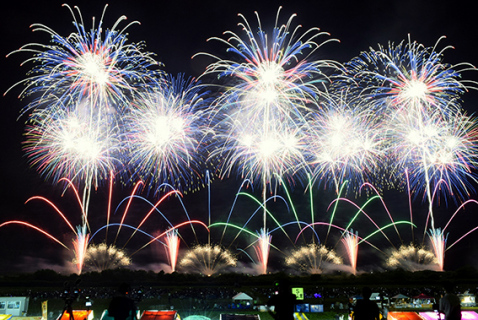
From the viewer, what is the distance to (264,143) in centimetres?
3228

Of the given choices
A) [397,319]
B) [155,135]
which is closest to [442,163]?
[397,319]

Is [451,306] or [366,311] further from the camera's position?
[451,306]

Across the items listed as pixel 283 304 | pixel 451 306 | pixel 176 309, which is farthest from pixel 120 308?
pixel 176 309

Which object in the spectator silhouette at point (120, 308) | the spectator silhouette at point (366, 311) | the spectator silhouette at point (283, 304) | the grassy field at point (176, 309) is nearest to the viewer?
the spectator silhouette at point (283, 304)

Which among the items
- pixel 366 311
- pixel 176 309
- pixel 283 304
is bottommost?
pixel 176 309

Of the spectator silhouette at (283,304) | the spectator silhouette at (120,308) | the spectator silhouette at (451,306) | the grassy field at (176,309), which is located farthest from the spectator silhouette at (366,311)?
the grassy field at (176,309)

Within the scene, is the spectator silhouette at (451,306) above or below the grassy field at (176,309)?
above

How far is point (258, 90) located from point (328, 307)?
17.2 m

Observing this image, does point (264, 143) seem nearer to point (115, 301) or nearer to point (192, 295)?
point (192, 295)

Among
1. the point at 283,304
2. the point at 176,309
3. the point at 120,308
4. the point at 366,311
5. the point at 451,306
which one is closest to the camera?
the point at 283,304

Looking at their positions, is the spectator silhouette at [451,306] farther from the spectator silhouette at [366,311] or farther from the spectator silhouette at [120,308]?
the spectator silhouette at [120,308]

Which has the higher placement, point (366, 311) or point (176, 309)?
point (366, 311)

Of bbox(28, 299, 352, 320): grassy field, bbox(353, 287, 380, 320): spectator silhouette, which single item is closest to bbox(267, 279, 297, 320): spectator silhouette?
bbox(353, 287, 380, 320): spectator silhouette

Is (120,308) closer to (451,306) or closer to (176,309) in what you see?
(451,306)
